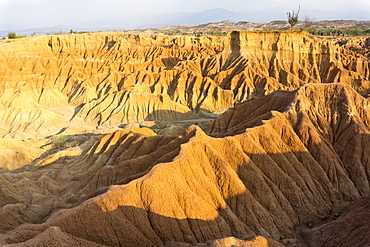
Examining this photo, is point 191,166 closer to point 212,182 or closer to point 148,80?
point 212,182

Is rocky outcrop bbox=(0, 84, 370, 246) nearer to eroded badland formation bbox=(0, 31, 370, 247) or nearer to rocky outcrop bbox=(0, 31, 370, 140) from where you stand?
eroded badland formation bbox=(0, 31, 370, 247)

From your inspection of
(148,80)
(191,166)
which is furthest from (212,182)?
(148,80)

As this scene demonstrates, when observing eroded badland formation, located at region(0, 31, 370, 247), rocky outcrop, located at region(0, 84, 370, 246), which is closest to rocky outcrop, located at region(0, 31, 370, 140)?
eroded badland formation, located at region(0, 31, 370, 247)

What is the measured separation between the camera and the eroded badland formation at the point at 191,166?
930 inches

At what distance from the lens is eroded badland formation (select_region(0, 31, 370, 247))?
23625 mm

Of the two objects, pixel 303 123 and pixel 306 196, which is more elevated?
pixel 303 123

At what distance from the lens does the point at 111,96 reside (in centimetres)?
7750

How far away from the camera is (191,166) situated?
28.6m

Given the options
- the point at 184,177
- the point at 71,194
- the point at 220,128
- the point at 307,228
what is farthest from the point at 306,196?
the point at 71,194

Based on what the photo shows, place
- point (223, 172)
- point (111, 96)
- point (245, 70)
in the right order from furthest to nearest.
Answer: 1. point (245, 70)
2. point (111, 96)
3. point (223, 172)

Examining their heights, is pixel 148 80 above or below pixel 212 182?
above

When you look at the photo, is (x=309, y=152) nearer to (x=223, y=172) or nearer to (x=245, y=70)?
(x=223, y=172)

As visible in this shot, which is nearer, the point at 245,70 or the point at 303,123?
the point at 303,123

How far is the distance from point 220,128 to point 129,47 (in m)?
78.8
